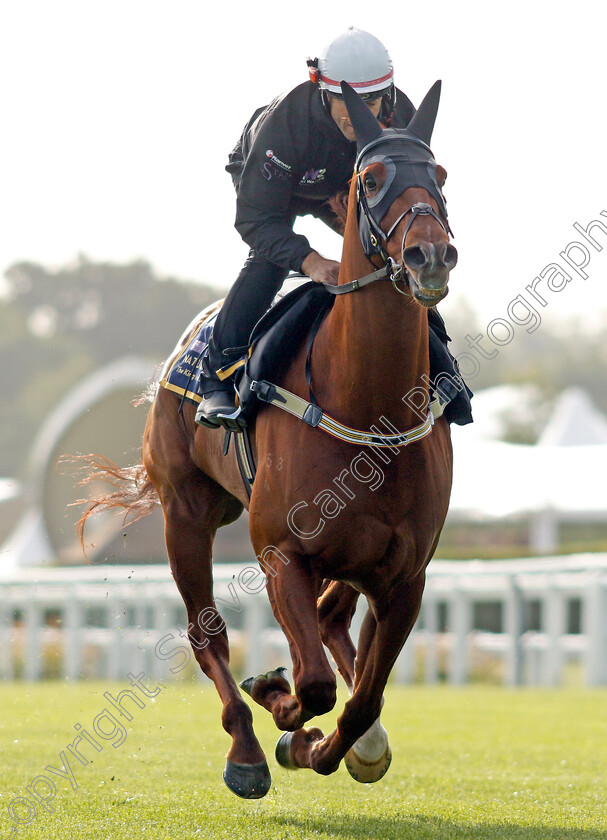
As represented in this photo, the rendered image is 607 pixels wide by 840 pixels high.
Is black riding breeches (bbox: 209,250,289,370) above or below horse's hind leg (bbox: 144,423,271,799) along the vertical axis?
above

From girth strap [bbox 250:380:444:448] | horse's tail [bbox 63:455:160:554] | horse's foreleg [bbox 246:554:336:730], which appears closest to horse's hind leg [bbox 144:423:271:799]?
horse's tail [bbox 63:455:160:554]

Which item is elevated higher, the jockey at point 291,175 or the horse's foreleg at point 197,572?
the jockey at point 291,175

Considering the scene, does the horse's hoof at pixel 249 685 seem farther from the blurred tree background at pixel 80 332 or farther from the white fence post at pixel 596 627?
the blurred tree background at pixel 80 332

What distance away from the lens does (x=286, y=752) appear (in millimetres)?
5316

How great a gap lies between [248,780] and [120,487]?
2266mm

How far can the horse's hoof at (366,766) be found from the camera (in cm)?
509

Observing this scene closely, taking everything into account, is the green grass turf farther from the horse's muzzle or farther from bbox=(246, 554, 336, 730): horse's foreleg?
the horse's muzzle

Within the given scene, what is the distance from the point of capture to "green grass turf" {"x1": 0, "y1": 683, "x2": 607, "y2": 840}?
4691mm

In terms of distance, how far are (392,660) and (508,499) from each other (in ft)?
50.2

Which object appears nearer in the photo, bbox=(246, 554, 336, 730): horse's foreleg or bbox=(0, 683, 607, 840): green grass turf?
bbox=(246, 554, 336, 730): horse's foreleg

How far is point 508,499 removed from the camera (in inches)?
778

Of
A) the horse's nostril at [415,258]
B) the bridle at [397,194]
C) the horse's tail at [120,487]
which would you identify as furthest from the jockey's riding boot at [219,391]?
the horse's tail at [120,487]

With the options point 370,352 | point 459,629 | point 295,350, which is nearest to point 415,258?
point 370,352

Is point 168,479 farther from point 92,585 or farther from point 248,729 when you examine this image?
point 92,585
